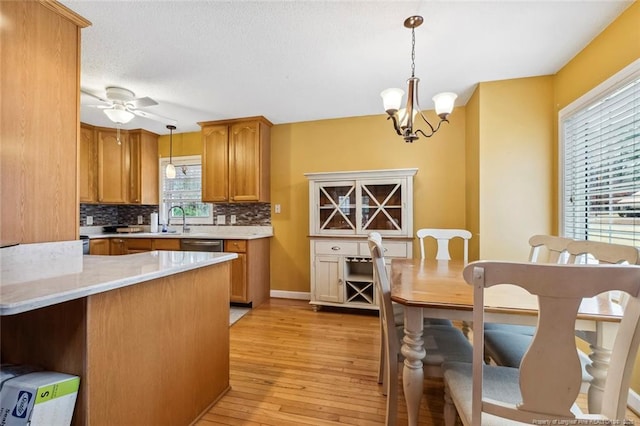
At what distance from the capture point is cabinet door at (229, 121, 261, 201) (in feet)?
11.8

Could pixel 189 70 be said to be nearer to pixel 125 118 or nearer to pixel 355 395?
pixel 125 118

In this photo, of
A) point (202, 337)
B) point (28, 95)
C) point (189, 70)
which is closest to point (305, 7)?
point (189, 70)

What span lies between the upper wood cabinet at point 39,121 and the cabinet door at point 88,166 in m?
2.63

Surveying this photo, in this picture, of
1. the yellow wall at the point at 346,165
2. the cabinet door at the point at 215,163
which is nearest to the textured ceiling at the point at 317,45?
the yellow wall at the point at 346,165

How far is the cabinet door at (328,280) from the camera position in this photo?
320 centimetres

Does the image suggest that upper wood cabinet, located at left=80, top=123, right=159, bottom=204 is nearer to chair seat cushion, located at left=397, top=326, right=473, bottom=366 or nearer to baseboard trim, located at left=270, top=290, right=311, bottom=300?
baseboard trim, located at left=270, top=290, right=311, bottom=300

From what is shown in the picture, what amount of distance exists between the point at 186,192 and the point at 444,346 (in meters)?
4.05

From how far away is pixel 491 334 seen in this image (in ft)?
4.97

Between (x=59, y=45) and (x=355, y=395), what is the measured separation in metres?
2.80

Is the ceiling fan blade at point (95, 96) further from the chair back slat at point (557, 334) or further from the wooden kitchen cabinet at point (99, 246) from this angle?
the chair back slat at point (557, 334)

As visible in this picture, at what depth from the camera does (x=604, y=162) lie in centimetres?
192

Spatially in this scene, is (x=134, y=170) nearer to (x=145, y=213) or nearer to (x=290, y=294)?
(x=145, y=213)

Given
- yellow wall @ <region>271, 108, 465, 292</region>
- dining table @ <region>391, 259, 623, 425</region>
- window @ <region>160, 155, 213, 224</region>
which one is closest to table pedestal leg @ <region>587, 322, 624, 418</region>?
dining table @ <region>391, 259, 623, 425</region>

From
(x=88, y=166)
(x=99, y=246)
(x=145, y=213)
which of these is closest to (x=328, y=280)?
(x=99, y=246)
